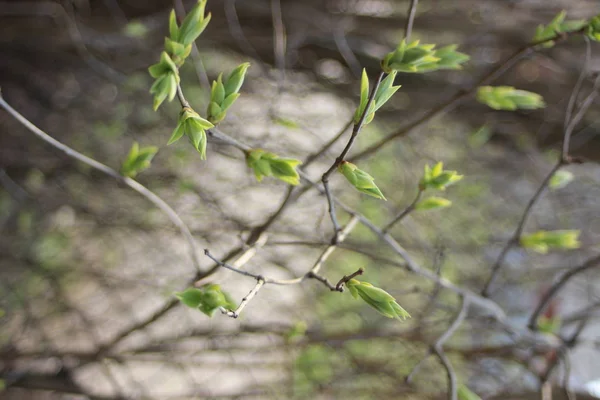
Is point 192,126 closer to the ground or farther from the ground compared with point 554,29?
closer to the ground

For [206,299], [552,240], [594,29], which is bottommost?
[206,299]

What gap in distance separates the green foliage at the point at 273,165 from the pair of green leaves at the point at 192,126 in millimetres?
87

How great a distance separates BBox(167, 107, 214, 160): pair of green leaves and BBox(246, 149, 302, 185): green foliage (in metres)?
0.09

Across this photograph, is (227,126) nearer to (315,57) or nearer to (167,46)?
(315,57)

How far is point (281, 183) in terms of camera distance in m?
1.90

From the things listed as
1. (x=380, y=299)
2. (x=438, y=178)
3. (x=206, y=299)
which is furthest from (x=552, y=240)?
(x=206, y=299)

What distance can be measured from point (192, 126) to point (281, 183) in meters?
1.29

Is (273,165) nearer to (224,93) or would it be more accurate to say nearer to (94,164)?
(224,93)

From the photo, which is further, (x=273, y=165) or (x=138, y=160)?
(x=138, y=160)

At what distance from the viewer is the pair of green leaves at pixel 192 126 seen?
1.98ft

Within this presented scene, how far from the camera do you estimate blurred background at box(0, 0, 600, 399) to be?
6.26 ft

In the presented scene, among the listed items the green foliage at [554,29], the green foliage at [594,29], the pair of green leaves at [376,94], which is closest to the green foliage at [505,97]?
the green foliage at [554,29]

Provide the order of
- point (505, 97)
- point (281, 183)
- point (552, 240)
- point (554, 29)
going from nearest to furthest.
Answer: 1. point (554, 29)
2. point (505, 97)
3. point (552, 240)
4. point (281, 183)

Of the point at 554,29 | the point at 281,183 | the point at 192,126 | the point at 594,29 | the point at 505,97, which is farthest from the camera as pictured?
the point at 281,183
